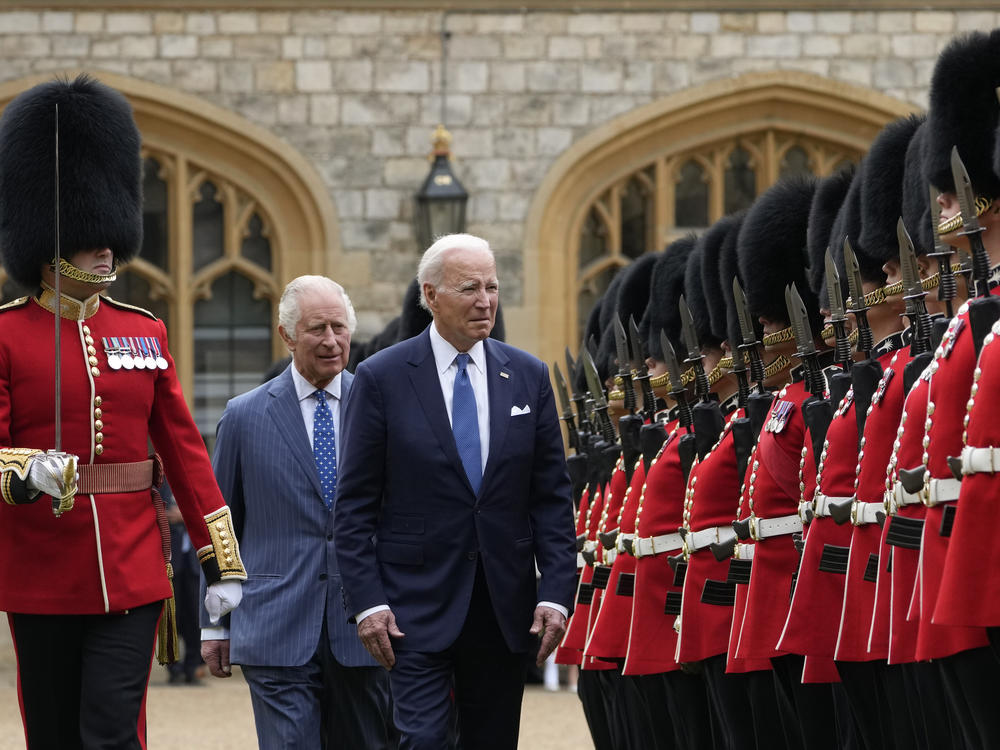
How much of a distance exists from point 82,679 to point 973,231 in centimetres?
212

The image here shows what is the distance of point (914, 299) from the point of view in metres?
4.73

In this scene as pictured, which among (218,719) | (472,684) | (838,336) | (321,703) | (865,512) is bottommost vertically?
(218,719)

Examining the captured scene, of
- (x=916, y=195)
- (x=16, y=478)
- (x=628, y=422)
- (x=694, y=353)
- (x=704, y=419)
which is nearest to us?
(x=16, y=478)

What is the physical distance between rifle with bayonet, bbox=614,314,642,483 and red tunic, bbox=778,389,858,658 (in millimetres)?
1762

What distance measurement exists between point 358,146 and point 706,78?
2340mm

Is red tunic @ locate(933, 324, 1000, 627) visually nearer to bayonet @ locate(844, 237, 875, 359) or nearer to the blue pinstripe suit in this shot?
bayonet @ locate(844, 237, 875, 359)

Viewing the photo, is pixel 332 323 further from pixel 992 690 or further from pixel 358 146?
pixel 358 146

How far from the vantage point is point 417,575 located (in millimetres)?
4770

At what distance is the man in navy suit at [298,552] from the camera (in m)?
5.40

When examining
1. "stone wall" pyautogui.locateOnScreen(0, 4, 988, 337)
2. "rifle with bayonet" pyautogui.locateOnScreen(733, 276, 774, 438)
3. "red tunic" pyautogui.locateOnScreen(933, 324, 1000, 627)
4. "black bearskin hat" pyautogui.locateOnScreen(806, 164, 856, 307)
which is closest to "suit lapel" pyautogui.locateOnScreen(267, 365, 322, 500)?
"rifle with bayonet" pyautogui.locateOnScreen(733, 276, 774, 438)

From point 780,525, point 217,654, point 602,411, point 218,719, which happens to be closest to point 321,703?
point 217,654

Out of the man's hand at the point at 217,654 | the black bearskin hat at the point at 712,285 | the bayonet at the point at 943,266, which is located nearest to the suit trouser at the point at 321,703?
the man's hand at the point at 217,654

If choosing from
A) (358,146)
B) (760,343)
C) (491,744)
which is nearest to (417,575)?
(491,744)

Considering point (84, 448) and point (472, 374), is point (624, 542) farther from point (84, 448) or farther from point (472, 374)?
point (84, 448)
